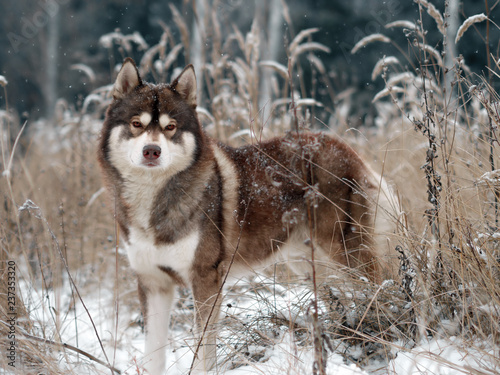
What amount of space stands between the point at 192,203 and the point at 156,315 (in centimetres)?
69

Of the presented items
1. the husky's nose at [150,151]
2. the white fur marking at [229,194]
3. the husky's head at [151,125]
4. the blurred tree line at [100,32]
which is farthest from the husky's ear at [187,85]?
the blurred tree line at [100,32]

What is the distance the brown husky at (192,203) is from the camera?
2.38 m

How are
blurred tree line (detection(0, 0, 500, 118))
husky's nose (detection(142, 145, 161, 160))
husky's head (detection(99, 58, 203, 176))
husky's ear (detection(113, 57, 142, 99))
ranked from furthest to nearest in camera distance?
blurred tree line (detection(0, 0, 500, 118)) < husky's ear (detection(113, 57, 142, 99)) < husky's head (detection(99, 58, 203, 176)) < husky's nose (detection(142, 145, 161, 160))

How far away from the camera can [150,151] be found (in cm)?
223

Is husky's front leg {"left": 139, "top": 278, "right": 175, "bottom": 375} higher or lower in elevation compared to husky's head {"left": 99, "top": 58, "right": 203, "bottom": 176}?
lower

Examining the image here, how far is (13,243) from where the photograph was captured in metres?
3.33

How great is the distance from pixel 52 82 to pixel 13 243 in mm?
15266

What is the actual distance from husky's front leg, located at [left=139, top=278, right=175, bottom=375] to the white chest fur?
0.16 metres

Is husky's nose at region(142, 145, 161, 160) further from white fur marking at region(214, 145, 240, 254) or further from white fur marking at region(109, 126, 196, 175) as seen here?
white fur marking at region(214, 145, 240, 254)

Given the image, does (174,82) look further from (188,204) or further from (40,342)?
(40,342)

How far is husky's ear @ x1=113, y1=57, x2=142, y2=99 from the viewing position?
2.47m

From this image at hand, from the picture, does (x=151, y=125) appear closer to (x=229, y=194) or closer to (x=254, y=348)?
(x=229, y=194)

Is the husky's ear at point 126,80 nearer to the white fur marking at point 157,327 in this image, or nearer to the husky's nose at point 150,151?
the husky's nose at point 150,151

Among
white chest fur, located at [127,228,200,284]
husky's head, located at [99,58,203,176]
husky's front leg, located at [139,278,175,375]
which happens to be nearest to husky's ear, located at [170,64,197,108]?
husky's head, located at [99,58,203,176]
